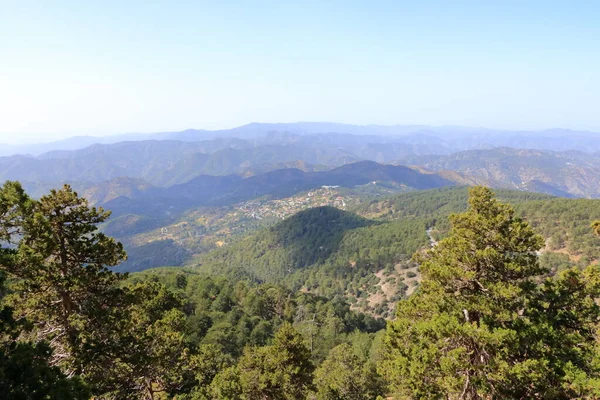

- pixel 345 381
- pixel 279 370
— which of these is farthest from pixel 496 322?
pixel 345 381

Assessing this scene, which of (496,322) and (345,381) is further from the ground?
(496,322)

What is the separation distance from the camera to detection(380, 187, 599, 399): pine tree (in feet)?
33.9

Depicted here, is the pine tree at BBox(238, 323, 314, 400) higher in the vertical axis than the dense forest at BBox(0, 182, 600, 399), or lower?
lower

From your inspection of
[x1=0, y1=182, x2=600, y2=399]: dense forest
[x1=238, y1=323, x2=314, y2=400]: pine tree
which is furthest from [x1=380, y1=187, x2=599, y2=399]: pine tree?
[x1=238, y1=323, x2=314, y2=400]: pine tree

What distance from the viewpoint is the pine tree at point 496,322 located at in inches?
407

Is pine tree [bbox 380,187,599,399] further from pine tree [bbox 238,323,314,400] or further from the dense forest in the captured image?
pine tree [bbox 238,323,314,400]

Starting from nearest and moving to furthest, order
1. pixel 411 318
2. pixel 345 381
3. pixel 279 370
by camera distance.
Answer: pixel 411 318 → pixel 279 370 → pixel 345 381

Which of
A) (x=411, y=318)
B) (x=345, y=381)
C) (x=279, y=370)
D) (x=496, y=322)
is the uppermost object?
(x=496, y=322)

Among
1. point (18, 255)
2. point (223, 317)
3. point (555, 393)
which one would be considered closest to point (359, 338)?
point (223, 317)

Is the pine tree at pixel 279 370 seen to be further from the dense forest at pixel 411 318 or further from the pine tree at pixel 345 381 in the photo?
the pine tree at pixel 345 381

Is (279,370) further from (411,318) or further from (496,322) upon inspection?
(496,322)

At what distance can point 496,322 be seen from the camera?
36.6ft

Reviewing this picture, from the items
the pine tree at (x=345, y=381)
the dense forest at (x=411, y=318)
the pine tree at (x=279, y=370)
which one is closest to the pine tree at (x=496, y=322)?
the dense forest at (x=411, y=318)

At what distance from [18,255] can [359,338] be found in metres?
54.1
